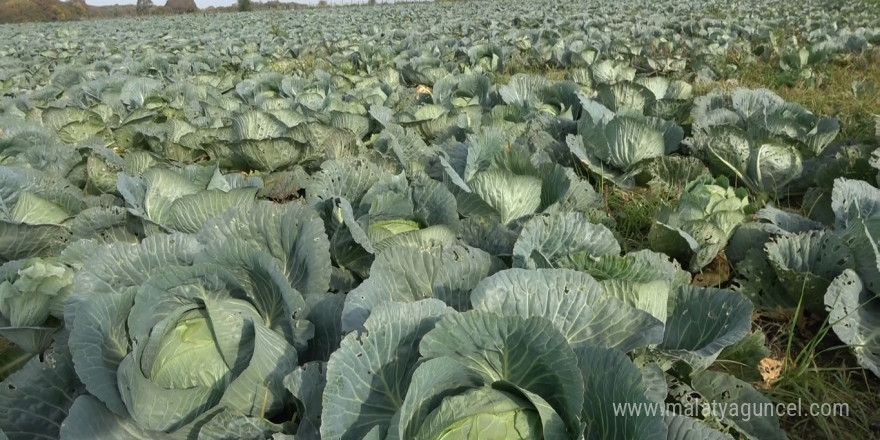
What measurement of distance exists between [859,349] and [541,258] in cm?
147

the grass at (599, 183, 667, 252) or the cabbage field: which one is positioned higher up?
the cabbage field

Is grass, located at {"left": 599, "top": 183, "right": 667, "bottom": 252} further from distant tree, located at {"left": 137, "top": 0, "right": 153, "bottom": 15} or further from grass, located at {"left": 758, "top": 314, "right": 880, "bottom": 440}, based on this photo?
distant tree, located at {"left": 137, "top": 0, "right": 153, "bottom": 15}

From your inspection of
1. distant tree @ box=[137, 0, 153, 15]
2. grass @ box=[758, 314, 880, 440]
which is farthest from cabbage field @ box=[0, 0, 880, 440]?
distant tree @ box=[137, 0, 153, 15]

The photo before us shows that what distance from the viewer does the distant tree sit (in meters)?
60.7

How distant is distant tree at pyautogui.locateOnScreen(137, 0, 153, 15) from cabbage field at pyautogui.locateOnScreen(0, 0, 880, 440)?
218 feet

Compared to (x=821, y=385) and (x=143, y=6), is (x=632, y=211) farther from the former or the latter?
(x=143, y=6)

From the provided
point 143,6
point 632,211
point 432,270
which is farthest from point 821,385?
point 143,6

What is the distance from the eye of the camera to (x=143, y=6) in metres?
62.1

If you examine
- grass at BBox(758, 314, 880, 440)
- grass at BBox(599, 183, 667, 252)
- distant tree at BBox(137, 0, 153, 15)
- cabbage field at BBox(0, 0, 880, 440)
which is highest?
distant tree at BBox(137, 0, 153, 15)

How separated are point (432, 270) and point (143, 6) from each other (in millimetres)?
72844

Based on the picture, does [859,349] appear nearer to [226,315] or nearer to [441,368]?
[441,368]

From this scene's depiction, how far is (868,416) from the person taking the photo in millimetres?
2229

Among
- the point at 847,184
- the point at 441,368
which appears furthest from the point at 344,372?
the point at 847,184

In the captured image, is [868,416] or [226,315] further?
[868,416]
